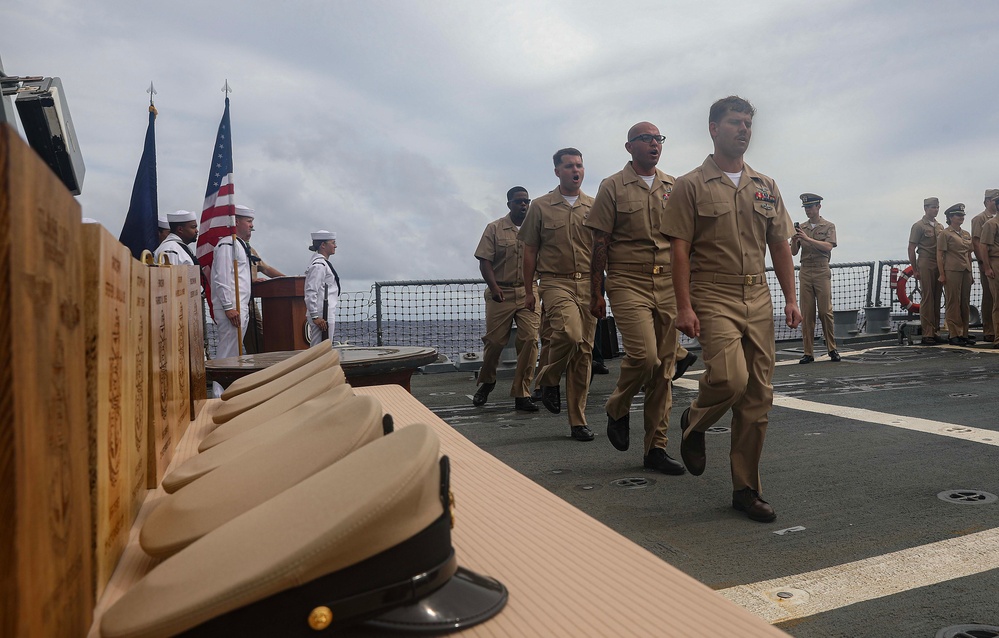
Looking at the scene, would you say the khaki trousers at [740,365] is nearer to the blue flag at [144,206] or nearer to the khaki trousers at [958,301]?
the blue flag at [144,206]

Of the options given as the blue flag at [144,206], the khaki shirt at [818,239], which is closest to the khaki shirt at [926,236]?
the khaki shirt at [818,239]

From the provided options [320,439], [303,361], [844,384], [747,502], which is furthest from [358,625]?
[844,384]

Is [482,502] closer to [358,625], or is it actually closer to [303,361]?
[358,625]

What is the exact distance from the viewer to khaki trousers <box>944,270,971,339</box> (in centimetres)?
1217

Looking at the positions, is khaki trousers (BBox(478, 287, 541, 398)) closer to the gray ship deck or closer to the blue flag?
the gray ship deck

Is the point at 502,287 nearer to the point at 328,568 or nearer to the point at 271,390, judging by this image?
the point at 271,390

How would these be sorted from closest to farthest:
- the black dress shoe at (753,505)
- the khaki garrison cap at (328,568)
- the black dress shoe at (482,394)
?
the khaki garrison cap at (328,568), the black dress shoe at (753,505), the black dress shoe at (482,394)

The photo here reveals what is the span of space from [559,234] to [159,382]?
480 cm

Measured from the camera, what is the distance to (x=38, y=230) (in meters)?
0.79

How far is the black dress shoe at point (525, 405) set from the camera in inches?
282

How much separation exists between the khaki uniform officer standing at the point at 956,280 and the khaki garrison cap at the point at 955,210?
31 cm

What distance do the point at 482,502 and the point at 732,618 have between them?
2.21ft

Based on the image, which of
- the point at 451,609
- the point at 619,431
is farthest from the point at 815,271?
the point at 451,609

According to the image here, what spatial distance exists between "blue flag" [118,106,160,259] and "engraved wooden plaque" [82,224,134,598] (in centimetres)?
511
